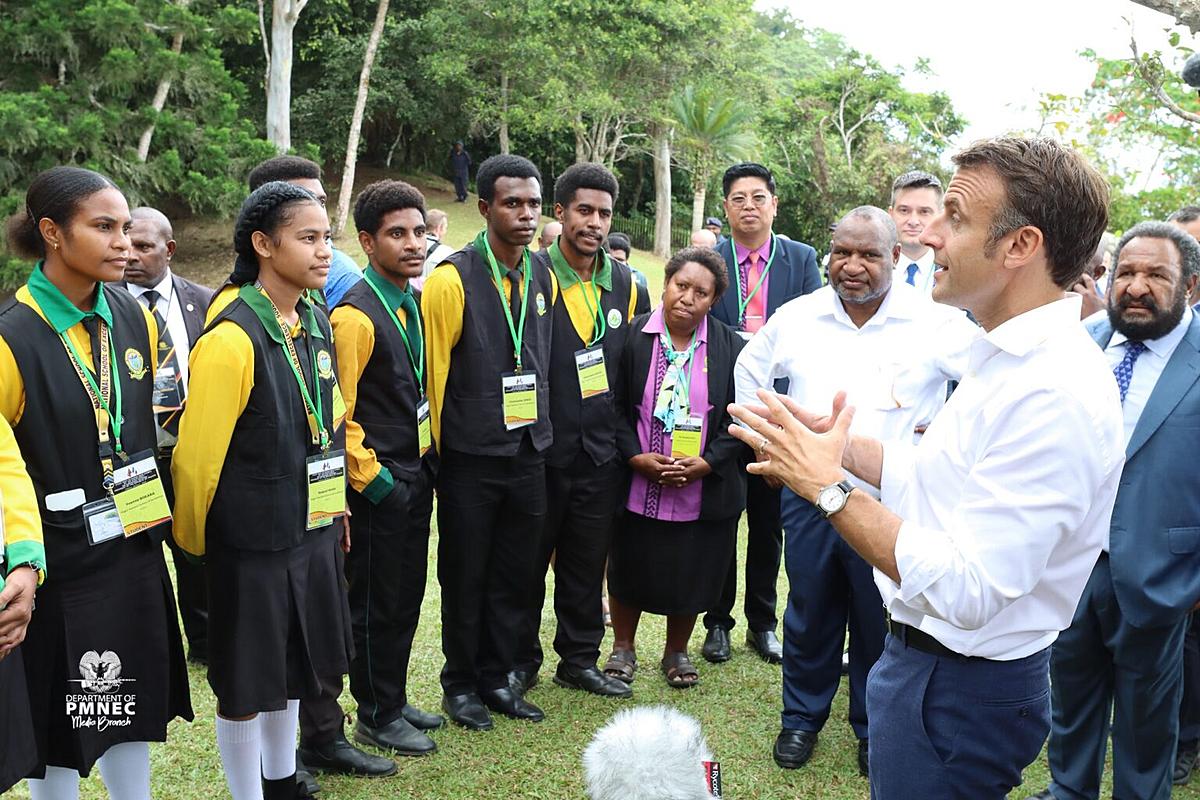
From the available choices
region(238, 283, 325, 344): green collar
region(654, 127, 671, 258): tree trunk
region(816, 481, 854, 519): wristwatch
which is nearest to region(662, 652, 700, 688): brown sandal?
region(238, 283, 325, 344): green collar

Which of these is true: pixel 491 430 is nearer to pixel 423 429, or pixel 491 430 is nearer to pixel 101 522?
pixel 423 429

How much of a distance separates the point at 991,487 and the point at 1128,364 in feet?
6.89

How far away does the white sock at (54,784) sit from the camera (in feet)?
8.87

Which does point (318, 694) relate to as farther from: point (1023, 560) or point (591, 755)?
point (1023, 560)

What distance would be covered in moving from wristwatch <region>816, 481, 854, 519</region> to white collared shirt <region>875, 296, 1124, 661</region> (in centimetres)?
12

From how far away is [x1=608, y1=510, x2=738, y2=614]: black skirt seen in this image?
4.41 m

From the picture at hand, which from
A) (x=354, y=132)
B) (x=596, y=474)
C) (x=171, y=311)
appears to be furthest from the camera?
(x=354, y=132)

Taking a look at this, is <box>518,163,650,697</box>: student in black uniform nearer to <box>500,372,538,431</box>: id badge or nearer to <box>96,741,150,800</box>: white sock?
<box>500,372,538,431</box>: id badge

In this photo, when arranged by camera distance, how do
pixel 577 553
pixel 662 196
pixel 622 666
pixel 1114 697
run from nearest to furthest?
pixel 1114 697 < pixel 577 553 < pixel 622 666 < pixel 662 196

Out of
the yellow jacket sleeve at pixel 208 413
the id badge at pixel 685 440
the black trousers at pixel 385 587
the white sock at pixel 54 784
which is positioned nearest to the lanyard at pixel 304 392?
the yellow jacket sleeve at pixel 208 413

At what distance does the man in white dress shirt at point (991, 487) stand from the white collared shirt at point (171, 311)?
3.34m

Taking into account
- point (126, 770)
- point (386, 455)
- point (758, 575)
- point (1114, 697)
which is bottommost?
point (758, 575)

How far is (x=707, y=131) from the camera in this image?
84.7 feet

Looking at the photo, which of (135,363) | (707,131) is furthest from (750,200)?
(707,131)
